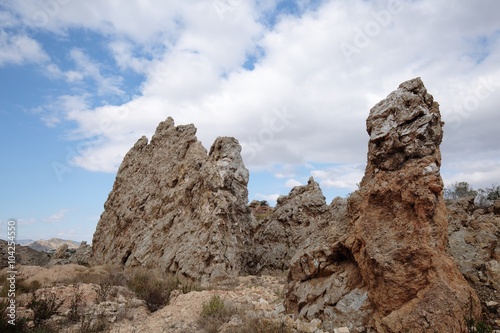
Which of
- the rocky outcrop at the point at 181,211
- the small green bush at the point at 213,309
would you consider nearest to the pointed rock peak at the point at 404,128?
the small green bush at the point at 213,309

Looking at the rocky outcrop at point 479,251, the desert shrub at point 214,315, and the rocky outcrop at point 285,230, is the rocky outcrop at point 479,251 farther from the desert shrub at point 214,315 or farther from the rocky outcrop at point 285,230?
the rocky outcrop at point 285,230

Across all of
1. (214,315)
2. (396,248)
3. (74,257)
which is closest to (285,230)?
(214,315)

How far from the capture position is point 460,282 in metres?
5.64

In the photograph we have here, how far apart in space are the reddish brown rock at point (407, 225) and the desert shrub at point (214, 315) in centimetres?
283

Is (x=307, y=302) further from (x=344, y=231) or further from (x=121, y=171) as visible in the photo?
(x=121, y=171)

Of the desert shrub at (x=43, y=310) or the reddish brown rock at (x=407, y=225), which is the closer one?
the reddish brown rock at (x=407, y=225)

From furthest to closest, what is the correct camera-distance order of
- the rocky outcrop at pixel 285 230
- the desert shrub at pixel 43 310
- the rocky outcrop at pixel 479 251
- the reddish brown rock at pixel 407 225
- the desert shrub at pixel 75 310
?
the rocky outcrop at pixel 285 230 → the desert shrub at pixel 75 310 → the desert shrub at pixel 43 310 → the rocky outcrop at pixel 479 251 → the reddish brown rock at pixel 407 225

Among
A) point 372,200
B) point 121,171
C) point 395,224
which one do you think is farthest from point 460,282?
point 121,171

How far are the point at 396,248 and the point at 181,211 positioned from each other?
12118mm

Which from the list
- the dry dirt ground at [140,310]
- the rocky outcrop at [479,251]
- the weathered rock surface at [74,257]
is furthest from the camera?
the weathered rock surface at [74,257]

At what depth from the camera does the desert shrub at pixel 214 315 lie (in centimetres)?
667

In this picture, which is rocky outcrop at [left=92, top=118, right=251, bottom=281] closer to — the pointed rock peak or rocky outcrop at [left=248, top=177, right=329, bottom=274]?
rocky outcrop at [left=248, top=177, right=329, bottom=274]

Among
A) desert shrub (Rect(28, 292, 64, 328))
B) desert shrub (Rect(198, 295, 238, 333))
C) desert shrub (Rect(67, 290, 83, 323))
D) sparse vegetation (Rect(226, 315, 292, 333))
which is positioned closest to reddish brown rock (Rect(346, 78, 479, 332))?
sparse vegetation (Rect(226, 315, 292, 333))

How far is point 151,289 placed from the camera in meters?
10.1
